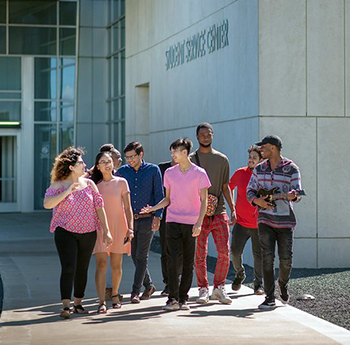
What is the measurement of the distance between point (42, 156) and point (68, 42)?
390 cm

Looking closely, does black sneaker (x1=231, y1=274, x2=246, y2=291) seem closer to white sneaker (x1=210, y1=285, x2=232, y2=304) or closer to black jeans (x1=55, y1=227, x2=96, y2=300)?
white sneaker (x1=210, y1=285, x2=232, y2=304)

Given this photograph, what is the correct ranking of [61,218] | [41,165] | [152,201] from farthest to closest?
[41,165], [152,201], [61,218]

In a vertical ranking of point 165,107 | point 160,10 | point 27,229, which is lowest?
point 27,229

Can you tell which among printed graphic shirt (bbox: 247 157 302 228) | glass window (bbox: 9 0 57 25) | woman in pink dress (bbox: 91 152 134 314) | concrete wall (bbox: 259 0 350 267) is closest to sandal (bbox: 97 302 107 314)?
woman in pink dress (bbox: 91 152 134 314)

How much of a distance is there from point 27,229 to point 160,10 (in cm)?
666

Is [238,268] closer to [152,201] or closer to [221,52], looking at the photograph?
[152,201]

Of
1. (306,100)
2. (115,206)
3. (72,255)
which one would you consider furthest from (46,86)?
(72,255)

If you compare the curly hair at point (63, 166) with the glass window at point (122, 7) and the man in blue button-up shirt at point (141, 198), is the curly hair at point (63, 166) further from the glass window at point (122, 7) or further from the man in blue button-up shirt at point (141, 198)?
the glass window at point (122, 7)

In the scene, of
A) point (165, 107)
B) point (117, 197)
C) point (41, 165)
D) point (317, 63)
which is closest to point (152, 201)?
point (117, 197)

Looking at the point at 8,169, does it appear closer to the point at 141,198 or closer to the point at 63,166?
the point at 141,198

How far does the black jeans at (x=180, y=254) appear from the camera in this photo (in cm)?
988

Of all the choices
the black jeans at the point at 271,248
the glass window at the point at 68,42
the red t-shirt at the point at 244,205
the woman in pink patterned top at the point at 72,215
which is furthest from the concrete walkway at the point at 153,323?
the glass window at the point at 68,42

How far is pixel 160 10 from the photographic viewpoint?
2061 cm

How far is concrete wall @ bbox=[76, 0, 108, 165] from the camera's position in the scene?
29781 mm
